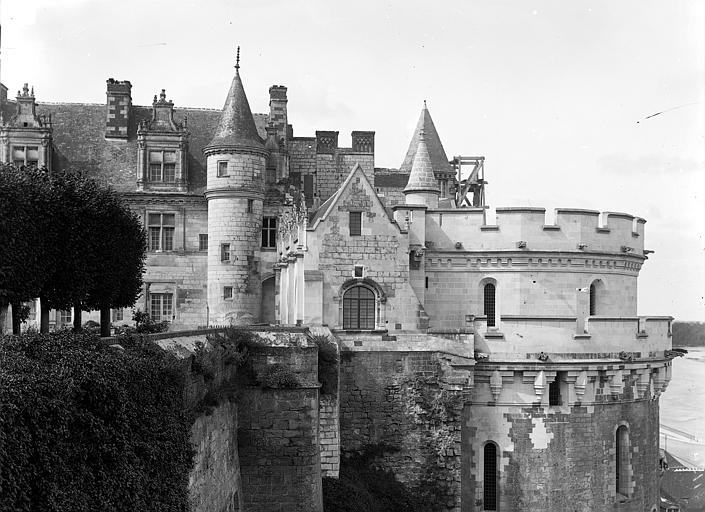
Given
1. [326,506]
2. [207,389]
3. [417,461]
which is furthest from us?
[417,461]

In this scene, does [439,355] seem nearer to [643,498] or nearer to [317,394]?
[317,394]

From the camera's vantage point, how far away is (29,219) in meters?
21.6

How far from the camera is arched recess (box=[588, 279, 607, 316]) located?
3366cm

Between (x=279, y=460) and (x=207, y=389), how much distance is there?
497cm

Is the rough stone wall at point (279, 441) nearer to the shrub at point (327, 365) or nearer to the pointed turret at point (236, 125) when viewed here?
the shrub at point (327, 365)

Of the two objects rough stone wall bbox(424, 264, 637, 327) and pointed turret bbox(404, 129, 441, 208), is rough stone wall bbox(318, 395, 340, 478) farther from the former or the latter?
pointed turret bbox(404, 129, 441, 208)

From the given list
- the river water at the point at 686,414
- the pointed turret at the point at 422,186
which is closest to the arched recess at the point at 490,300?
the pointed turret at the point at 422,186

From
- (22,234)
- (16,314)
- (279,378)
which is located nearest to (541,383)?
(279,378)

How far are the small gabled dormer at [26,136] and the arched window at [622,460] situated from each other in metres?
29.3

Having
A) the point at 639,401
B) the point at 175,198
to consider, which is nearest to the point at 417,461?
the point at 639,401

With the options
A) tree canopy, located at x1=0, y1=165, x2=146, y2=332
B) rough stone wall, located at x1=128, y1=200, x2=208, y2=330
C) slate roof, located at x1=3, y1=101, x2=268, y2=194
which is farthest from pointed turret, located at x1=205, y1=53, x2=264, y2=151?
tree canopy, located at x1=0, y1=165, x2=146, y2=332

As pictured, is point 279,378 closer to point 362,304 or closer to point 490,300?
point 362,304

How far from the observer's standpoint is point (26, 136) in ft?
135

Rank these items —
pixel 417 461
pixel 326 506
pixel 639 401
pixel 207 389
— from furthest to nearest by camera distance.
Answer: pixel 639 401 < pixel 417 461 < pixel 326 506 < pixel 207 389
